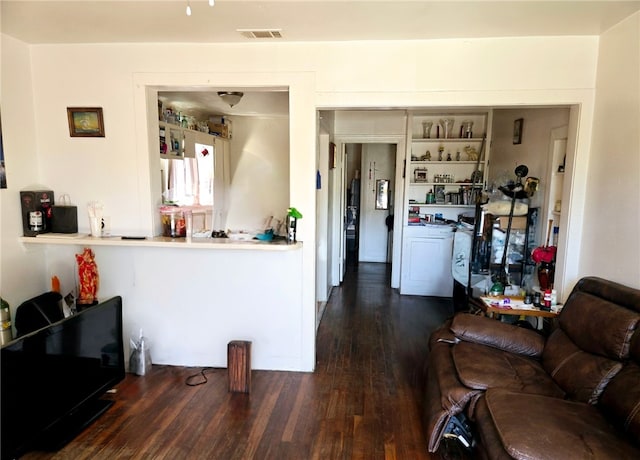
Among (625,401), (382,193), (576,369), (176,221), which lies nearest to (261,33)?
(176,221)

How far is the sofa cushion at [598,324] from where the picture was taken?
183 centimetres

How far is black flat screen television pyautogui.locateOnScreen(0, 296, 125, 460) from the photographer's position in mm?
1816

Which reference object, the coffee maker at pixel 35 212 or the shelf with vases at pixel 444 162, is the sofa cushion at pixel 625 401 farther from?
the coffee maker at pixel 35 212

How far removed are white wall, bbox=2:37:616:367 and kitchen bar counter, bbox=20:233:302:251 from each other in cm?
20

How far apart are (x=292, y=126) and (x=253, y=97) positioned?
1833 millimetres

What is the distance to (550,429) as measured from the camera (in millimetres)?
1566

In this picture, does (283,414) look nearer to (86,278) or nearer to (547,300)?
(86,278)

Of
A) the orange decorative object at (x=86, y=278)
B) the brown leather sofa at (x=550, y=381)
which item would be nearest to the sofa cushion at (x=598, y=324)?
the brown leather sofa at (x=550, y=381)

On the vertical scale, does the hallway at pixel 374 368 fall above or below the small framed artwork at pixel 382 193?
below

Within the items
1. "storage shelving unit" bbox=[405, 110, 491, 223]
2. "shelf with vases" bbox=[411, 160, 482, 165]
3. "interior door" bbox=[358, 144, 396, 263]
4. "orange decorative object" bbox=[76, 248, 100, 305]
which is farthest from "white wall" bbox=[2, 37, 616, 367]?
"interior door" bbox=[358, 144, 396, 263]

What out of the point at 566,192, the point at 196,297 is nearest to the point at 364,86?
the point at 566,192

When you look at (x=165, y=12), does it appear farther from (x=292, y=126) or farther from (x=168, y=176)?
(x=168, y=176)

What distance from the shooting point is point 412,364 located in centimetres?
315

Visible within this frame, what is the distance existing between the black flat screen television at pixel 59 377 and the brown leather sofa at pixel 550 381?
200 centimetres
